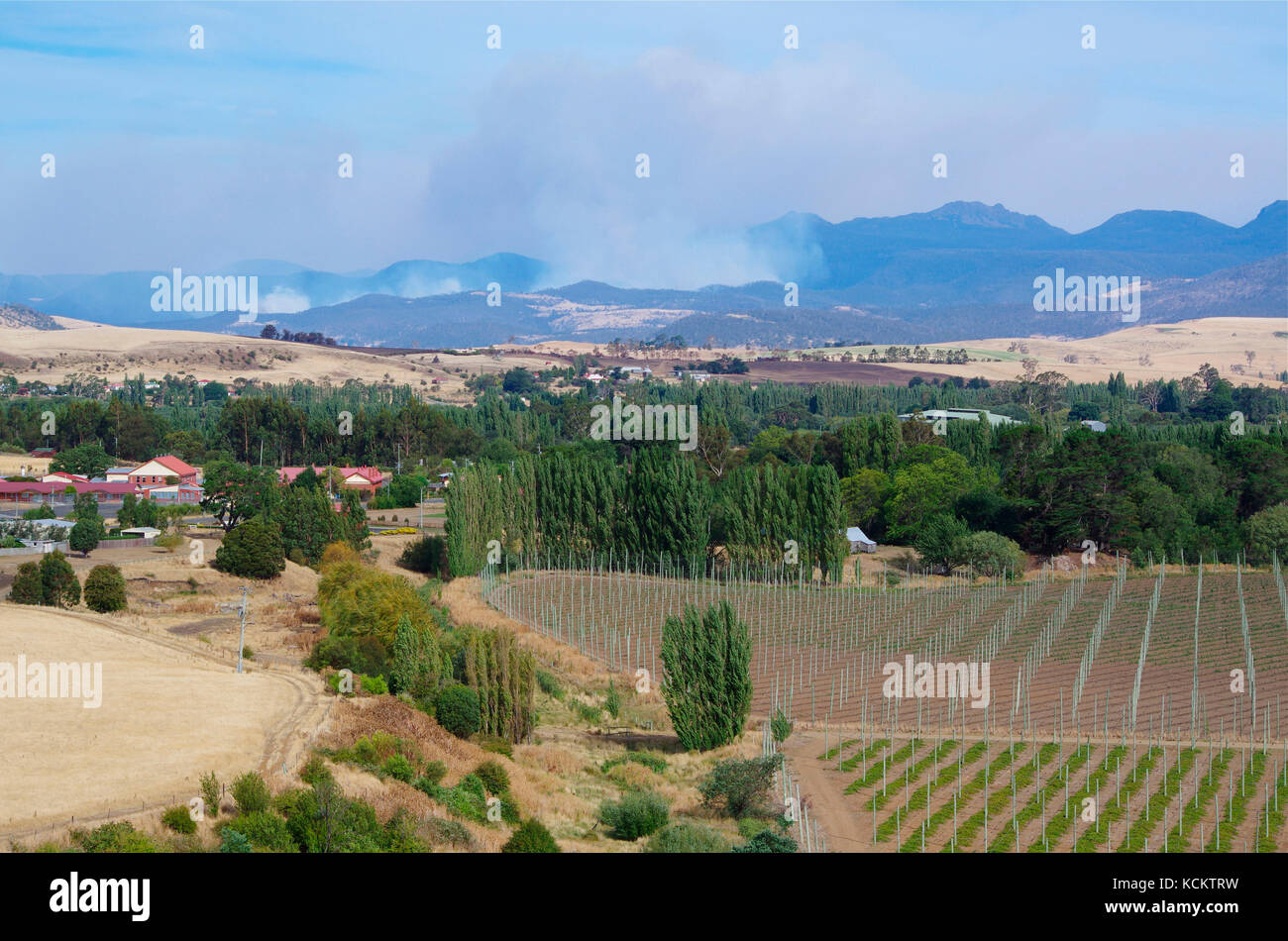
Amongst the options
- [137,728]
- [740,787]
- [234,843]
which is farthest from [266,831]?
[740,787]

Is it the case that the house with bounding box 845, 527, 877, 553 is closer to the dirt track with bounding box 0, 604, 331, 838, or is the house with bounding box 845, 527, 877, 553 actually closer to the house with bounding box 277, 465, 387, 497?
the house with bounding box 277, 465, 387, 497

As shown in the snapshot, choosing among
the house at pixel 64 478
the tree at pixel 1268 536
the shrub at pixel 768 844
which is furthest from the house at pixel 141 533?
the tree at pixel 1268 536

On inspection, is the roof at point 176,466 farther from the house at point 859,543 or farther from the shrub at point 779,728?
the shrub at point 779,728

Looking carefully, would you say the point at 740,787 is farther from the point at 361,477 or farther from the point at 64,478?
the point at 64,478
